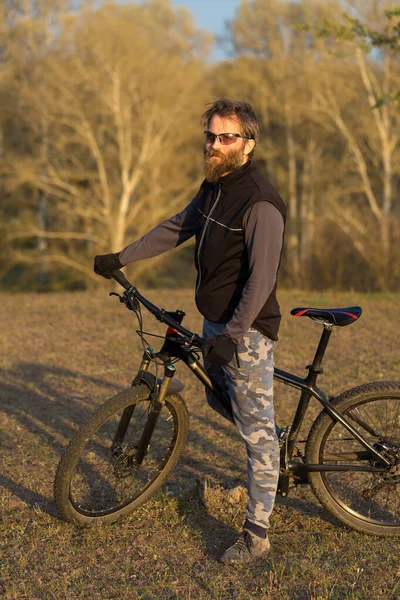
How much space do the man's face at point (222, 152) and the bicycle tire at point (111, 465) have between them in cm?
120

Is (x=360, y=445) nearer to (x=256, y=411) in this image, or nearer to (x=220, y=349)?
(x=256, y=411)

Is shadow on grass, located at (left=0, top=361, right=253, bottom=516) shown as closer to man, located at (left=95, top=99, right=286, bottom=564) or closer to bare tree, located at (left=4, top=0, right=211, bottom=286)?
man, located at (left=95, top=99, right=286, bottom=564)

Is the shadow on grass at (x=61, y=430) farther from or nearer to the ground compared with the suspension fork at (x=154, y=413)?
nearer to the ground

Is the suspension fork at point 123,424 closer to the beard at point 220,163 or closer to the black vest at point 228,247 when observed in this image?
the black vest at point 228,247

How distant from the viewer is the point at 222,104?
3.33 m

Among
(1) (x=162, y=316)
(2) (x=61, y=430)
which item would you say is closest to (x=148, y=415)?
(1) (x=162, y=316)

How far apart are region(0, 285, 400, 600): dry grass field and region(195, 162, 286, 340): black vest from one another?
1182 mm

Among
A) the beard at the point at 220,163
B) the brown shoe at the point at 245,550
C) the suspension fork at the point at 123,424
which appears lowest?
the brown shoe at the point at 245,550

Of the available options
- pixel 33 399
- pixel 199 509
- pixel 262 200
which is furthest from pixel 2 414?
pixel 262 200

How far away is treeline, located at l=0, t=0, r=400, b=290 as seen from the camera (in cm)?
2461

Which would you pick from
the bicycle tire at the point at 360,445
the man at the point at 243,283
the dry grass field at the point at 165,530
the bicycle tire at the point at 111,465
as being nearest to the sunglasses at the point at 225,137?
the man at the point at 243,283

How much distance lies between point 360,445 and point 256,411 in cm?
75

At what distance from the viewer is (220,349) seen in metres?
3.14

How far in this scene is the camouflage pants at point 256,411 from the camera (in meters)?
3.38
